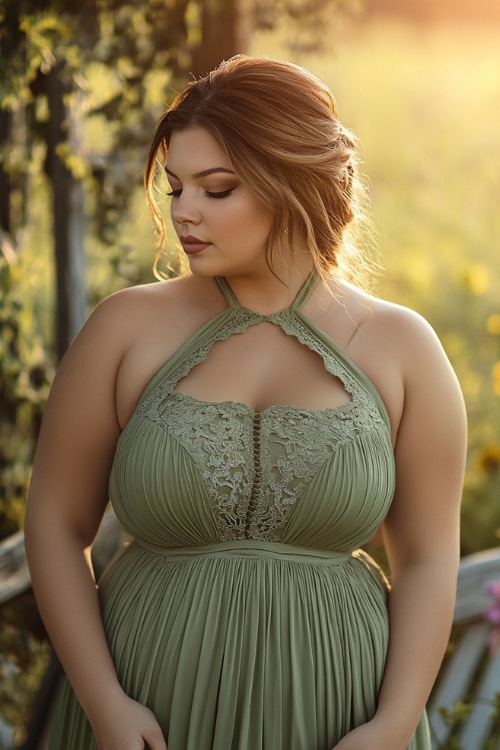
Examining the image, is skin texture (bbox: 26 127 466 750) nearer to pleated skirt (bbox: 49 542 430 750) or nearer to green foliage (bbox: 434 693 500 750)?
pleated skirt (bbox: 49 542 430 750)

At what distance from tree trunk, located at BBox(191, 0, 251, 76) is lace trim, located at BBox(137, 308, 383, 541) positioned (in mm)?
1725

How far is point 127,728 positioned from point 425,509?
2.16ft

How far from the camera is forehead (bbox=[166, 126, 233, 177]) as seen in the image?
1700mm

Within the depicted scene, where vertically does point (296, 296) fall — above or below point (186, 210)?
below

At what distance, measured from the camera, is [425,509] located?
184 centimetres

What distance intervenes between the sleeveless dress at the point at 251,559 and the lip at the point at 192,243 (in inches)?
6.9

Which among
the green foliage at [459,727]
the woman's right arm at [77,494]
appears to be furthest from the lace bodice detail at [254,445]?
the green foliage at [459,727]

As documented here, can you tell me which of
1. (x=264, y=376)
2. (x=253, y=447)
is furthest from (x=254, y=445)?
(x=264, y=376)

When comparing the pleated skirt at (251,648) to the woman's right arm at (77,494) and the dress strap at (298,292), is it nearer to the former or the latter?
the woman's right arm at (77,494)

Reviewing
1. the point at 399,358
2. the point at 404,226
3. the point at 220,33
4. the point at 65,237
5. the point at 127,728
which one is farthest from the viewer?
the point at 404,226

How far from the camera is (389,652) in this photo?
6.00 feet

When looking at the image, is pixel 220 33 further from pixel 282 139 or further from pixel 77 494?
pixel 77 494

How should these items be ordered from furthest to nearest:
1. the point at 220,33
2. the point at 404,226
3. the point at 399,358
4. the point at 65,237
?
the point at 404,226, the point at 220,33, the point at 65,237, the point at 399,358

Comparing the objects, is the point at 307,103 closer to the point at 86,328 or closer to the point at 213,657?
the point at 86,328
